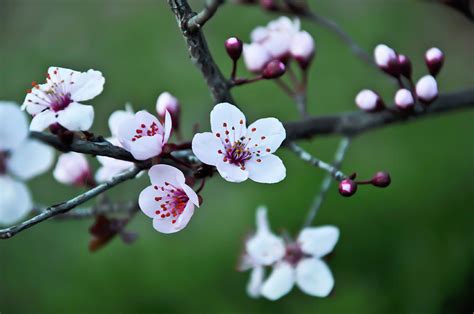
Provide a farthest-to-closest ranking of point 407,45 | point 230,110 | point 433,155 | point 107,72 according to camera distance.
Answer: point 107,72 < point 407,45 < point 433,155 < point 230,110

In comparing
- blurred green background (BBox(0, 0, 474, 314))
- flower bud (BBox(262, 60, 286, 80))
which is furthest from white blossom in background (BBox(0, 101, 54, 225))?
blurred green background (BBox(0, 0, 474, 314))

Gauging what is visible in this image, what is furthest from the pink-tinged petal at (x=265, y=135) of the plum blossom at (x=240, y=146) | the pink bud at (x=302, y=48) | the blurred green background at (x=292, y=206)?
the blurred green background at (x=292, y=206)

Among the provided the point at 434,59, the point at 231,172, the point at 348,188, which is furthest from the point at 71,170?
the point at 434,59

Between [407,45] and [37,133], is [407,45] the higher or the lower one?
the lower one

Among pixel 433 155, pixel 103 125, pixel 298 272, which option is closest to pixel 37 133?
pixel 298 272

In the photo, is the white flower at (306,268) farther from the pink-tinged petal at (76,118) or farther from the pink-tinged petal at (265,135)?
the pink-tinged petal at (76,118)

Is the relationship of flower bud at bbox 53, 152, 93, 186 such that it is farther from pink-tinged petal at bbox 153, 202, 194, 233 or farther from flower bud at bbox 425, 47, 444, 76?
flower bud at bbox 425, 47, 444, 76

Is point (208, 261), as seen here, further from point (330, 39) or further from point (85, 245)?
point (330, 39)
